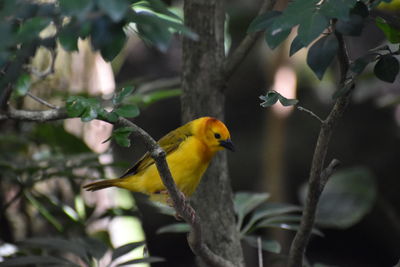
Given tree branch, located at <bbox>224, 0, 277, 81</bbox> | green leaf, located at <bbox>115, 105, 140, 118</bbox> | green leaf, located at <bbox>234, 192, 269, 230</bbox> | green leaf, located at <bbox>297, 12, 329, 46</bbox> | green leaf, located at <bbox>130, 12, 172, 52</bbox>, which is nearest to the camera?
green leaf, located at <bbox>130, 12, 172, 52</bbox>

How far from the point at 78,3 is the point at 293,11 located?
2.19ft

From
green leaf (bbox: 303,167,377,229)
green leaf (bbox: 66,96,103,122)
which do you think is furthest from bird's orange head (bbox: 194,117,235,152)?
green leaf (bbox: 303,167,377,229)

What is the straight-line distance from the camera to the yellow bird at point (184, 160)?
281 cm

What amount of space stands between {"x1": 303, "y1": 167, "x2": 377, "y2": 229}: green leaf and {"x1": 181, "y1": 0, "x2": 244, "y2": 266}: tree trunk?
153cm

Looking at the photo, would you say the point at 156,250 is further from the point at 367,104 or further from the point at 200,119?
the point at 200,119

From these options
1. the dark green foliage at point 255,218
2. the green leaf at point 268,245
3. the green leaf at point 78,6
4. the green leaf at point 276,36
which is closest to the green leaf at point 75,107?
the green leaf at point 78,6

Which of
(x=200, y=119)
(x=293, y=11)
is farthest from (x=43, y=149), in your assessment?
(x=293, y=11)

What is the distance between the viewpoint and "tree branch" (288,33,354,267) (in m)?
1.88

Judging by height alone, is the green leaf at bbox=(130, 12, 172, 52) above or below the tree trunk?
above

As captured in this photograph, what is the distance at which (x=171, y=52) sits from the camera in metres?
7.52

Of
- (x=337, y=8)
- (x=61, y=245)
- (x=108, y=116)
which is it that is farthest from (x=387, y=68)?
(x=61, y=245)

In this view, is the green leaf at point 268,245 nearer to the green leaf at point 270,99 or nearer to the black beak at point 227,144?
the black beak at point 227,144

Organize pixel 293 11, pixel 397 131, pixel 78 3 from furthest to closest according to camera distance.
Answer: pixel 397 131
pixel 293 11
pixel 78 3

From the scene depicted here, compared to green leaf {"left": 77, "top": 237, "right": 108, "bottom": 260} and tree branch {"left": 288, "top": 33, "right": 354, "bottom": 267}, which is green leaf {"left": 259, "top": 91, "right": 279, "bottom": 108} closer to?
tree branch {"left": 288, "top": 33, "right": 354, "bottom": 267}
